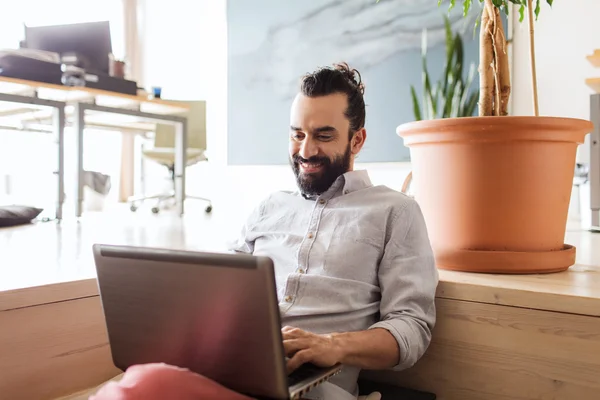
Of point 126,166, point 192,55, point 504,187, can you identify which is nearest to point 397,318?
point 504,187

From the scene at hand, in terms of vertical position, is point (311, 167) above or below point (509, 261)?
above

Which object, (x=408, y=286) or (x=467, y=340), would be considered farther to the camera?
(x=467, y=340)

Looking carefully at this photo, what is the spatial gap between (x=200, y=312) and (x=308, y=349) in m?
0.18

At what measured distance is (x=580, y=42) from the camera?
3404 mm

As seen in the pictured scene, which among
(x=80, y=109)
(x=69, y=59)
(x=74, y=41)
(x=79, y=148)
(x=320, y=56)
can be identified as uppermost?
(x=320, y=56)

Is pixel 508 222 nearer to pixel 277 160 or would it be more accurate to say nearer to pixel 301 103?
pixel 301 103

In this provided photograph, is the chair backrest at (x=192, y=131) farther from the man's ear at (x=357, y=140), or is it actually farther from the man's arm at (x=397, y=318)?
the man's arm at (x=397, y=318)

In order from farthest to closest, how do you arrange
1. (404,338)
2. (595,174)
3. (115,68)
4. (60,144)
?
(115,68)
(60,144)
(595,174)
(404,338)

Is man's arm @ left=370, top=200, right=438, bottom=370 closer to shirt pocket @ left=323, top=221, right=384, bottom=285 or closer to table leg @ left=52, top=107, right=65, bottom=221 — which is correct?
shirt pocket @ left=323, top=221, right=384, bottom=285

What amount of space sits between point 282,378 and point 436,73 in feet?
11.2

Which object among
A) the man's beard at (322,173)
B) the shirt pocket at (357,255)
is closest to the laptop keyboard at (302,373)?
the shirt pocket at (357,255)

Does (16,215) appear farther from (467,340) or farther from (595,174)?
(595,174)

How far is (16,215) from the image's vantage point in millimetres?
2914

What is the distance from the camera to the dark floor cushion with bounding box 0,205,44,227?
2842 mm
